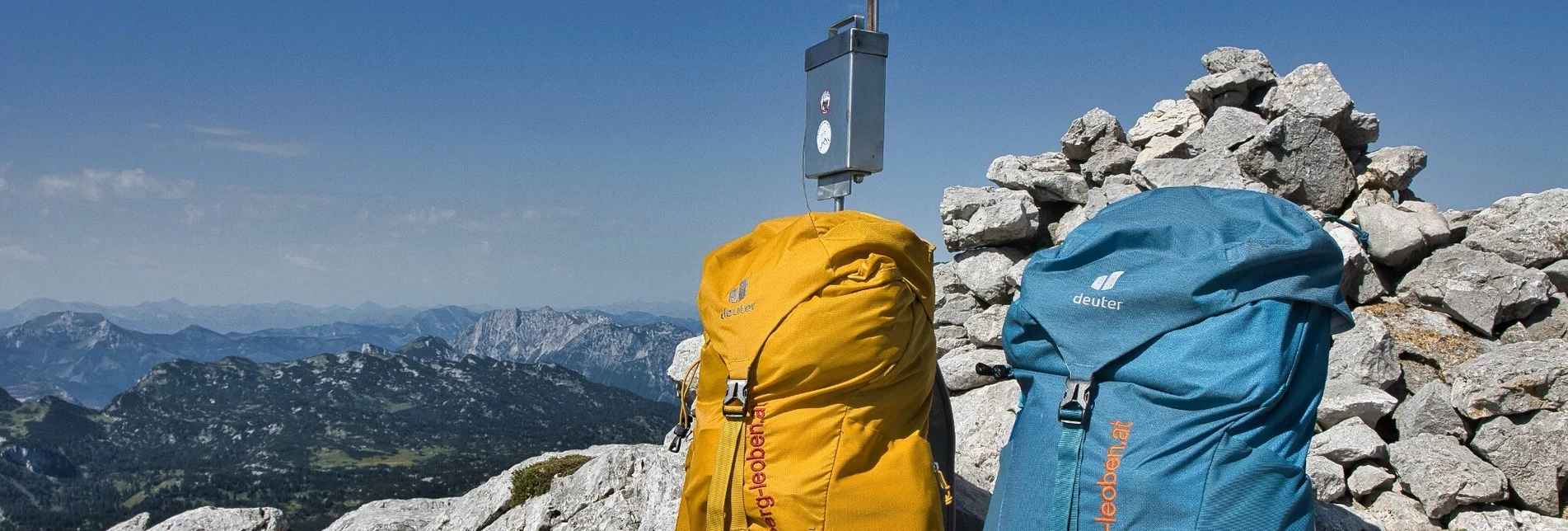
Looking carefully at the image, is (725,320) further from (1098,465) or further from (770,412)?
(1098,465)

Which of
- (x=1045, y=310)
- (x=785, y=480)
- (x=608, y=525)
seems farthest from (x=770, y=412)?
(x=608, y=525)

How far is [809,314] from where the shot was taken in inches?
188

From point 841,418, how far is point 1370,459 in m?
5.15

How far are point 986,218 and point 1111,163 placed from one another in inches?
81.1

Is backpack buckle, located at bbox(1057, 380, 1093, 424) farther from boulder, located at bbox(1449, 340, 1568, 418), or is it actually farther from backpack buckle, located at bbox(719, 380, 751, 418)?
boulder, located at bbox(1449, 340, 1568, 418)

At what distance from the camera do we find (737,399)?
189 inches

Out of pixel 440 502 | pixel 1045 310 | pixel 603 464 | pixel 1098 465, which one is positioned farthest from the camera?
pixel 440 502

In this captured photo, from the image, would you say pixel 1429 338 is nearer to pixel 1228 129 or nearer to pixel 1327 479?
pixel 1327 479

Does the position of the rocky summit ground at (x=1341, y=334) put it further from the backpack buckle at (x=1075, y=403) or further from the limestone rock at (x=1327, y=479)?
the backpack buckle at (x=1075, y=403)

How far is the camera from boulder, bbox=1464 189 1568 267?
982 centimetres

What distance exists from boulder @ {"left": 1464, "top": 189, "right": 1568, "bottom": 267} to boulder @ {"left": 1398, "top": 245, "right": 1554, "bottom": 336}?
0.31 meters

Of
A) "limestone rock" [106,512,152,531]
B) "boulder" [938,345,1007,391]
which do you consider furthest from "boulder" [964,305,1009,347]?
"limestone rock" [106,512,152,531]

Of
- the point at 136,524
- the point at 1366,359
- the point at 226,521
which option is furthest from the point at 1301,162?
the point at 136,524

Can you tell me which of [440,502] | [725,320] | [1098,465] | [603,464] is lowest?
[440,502]
